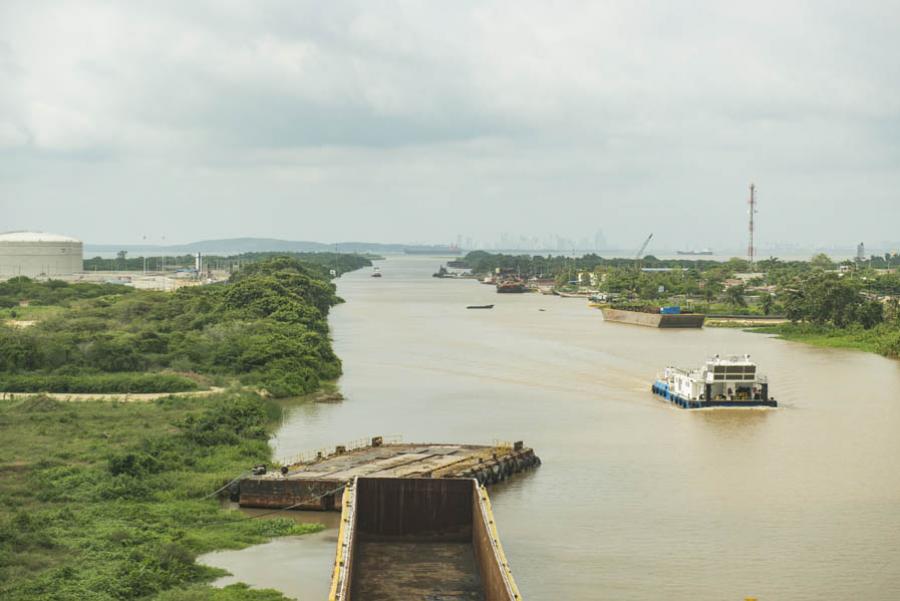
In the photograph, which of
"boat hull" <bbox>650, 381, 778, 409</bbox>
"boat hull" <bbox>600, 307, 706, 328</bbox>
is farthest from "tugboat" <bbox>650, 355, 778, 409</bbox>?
"boat hull" <bbox>600, 307, 706, 328</bbox>

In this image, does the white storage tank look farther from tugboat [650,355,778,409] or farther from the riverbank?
tugboat [650,355,778,409]

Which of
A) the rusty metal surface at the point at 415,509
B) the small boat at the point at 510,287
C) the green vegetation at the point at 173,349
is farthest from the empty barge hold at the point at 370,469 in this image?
the small boat at the point at 510,287

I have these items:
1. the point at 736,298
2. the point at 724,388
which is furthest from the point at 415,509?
the point at 736,298

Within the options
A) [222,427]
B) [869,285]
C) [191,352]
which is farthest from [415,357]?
[869,285]

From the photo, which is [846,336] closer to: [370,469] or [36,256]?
[370,469]

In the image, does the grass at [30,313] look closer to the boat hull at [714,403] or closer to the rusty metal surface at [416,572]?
the boat hull at [714,403]

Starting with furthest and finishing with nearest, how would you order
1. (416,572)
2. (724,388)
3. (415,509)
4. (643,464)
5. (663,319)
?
(663,319) → (724,388) → (643,464) → (415,509) → (416,572)

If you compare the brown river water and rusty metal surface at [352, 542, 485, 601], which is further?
the brown river water
